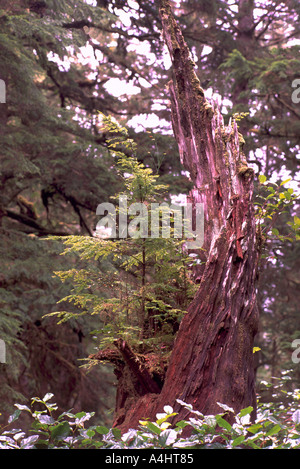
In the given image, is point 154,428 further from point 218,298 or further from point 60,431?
point 218,298

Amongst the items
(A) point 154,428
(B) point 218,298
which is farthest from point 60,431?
(B) point 218,298

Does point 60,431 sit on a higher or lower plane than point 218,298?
lower

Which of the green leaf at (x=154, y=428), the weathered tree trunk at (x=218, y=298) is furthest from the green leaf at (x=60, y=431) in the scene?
the weathered tree trunk at (x=218, y=298)

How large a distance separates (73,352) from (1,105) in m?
5.74

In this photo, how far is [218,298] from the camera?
143 inches

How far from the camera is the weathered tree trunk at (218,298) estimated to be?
135 inches

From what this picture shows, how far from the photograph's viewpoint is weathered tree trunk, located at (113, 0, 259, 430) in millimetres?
3430

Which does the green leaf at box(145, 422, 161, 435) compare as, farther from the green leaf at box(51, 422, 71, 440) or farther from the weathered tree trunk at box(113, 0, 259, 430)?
the weathered tree trunk at box(113, 0, 259, 430)

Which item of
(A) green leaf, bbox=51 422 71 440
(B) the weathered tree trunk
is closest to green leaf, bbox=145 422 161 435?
(A) green leaf, bbox=51 422 71 440

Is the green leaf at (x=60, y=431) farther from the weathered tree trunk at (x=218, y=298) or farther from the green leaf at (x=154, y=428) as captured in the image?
the weathered tree trunk at (x=218, y=298)

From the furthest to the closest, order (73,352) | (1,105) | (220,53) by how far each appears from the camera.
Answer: (220,53)
(73,352)
(1,105)

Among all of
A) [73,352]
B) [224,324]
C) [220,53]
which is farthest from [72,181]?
[224,324]
